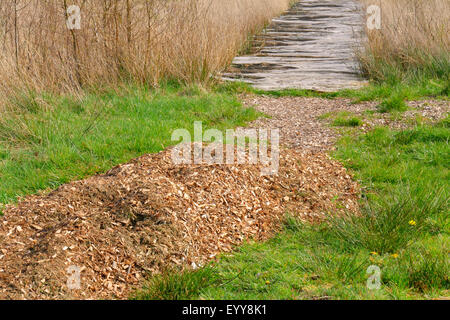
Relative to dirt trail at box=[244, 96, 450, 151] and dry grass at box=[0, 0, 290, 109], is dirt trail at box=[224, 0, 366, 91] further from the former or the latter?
dry grass at box=[0, 0, 290, 109]

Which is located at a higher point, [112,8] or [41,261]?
[112,8]

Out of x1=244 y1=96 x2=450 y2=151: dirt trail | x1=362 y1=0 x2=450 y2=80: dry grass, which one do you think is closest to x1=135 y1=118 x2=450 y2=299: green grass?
x1=244 y1=96 x2=450 y2=151: dirt trail

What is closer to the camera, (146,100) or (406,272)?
(406,272)

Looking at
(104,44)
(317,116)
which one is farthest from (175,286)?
(104,44)

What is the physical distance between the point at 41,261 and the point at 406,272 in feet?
7.07

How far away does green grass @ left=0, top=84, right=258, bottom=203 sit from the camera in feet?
15.9

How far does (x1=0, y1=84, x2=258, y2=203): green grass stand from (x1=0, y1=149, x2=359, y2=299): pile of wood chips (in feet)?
1.64

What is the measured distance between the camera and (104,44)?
730 centimetres

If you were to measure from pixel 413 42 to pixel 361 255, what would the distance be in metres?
5.72

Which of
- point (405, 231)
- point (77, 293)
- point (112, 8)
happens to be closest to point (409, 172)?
point (405, 231)

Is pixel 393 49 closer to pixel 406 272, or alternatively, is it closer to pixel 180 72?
pixel 180 72

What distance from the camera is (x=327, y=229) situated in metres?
3.68
